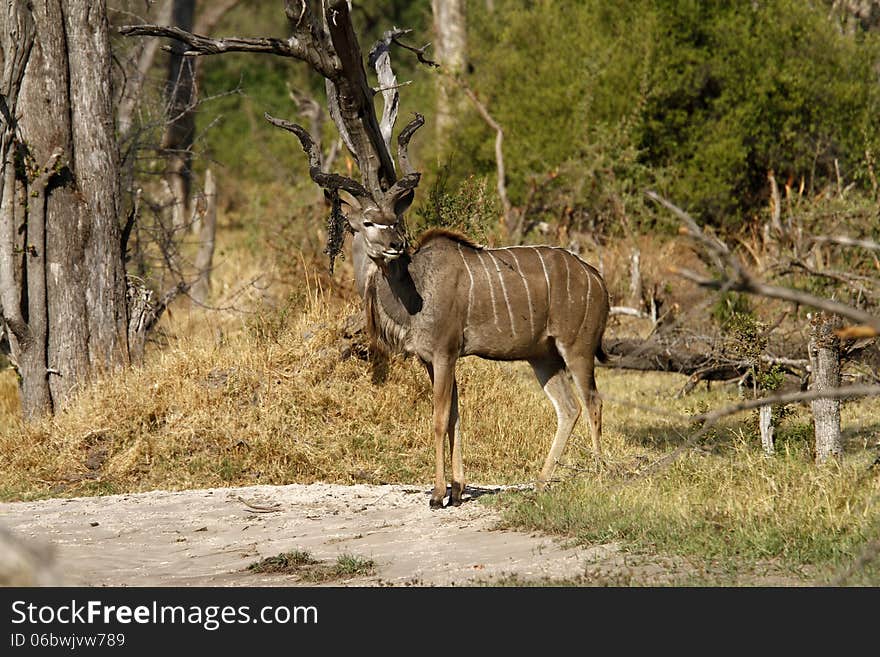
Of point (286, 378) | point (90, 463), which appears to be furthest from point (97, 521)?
point (286, 378)

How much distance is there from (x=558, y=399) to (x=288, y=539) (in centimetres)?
214

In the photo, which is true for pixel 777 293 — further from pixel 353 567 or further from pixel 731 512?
pixel 353 567

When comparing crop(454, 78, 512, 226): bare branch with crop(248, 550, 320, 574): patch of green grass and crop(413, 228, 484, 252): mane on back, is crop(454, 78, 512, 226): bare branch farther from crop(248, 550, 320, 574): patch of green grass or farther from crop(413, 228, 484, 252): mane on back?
crop(248, 550, 320, 574): patch of green grass

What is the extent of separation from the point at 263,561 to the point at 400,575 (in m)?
0.82

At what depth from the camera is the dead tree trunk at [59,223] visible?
9.52 metres

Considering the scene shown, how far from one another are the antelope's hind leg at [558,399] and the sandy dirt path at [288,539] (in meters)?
0.58

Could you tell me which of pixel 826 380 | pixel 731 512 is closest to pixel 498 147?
pixel 826 380

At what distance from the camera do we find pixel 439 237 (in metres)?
7.87

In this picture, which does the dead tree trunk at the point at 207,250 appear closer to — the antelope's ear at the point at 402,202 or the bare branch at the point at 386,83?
the bare branch at the point at 386,83

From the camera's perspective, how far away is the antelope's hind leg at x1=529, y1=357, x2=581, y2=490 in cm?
792

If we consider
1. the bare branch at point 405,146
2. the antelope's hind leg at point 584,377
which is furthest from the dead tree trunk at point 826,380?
the bare branch at point 405,146

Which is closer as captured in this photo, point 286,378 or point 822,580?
point 822,580

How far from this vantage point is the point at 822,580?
5.12 m
